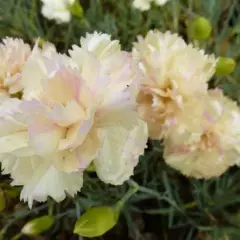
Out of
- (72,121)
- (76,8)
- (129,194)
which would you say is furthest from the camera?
(76,8)

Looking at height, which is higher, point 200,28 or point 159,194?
point 200,28

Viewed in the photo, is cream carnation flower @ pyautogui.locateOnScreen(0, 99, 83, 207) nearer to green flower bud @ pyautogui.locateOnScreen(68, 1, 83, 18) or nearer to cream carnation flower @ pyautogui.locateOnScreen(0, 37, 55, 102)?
cream carnation flower @ pyautogui.locateOnScreen(0, 37, 55, 102)

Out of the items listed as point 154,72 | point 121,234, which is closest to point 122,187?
point 121,234

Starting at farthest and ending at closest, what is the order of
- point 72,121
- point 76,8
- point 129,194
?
point 76,8 < point 129,194 < point 72,121

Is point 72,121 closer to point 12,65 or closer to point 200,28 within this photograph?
point 12,65

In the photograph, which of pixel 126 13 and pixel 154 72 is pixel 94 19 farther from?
pixel 154 72

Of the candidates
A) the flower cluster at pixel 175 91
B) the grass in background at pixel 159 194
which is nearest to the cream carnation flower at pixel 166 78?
the flower cluster at pixel 175 91

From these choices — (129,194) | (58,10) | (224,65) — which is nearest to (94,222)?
(129,194)
